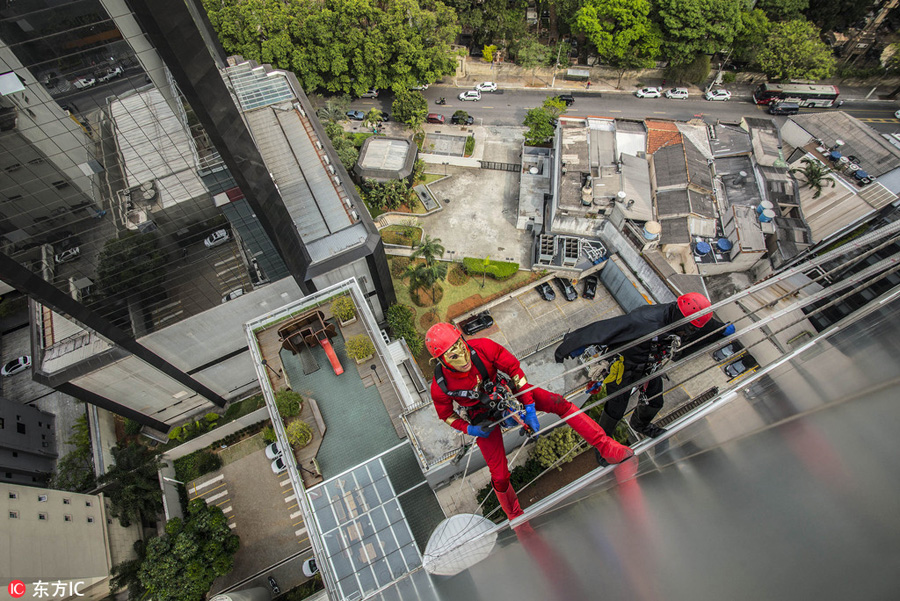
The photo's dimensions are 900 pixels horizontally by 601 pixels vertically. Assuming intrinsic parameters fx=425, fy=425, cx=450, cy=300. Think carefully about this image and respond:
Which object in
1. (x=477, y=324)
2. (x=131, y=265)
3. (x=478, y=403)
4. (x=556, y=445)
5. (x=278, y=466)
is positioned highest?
(x=131, y=265)

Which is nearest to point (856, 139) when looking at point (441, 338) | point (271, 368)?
point (441, 338)

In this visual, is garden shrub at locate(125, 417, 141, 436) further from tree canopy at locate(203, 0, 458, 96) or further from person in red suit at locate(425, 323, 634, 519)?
tree canopy at locate(203, 0, 458, 96)

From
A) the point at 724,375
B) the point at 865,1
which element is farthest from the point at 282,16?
the point at 865,1

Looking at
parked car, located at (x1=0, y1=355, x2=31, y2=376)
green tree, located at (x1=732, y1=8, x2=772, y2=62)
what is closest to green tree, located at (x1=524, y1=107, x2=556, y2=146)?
green tree, located at (x1=732, y1=8, x2=772, y2=62)

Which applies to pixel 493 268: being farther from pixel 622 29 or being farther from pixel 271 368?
pixel 622 29

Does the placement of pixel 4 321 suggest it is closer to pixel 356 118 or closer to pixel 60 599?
pixel 60 599

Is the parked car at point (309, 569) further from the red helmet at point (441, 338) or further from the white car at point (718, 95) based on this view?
the white car at point (718, 95)
